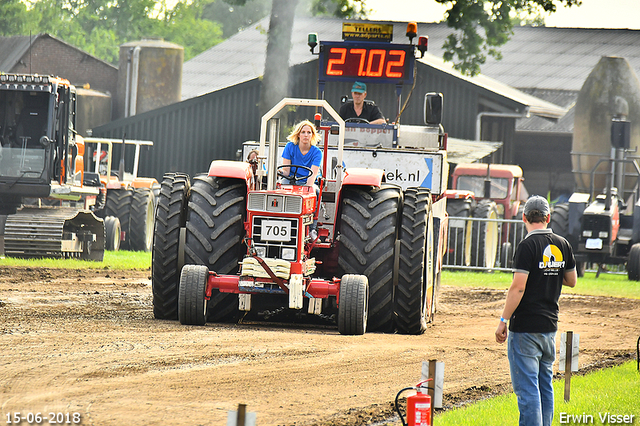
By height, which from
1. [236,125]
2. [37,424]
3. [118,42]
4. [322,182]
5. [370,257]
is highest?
[118,42]

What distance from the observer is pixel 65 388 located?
7.18m

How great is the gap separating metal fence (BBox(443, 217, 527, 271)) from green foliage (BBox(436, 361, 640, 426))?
12.3 m

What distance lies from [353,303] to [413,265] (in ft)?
3.25

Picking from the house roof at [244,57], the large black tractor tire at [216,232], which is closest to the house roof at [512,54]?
the house roof at [244,57]

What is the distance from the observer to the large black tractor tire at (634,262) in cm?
2162

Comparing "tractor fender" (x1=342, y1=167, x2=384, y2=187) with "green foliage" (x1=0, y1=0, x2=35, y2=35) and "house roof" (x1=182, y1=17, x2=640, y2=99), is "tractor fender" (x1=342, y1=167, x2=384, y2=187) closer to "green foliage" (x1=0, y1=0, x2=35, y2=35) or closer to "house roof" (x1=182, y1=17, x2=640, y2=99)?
"house roof" (x1=182, y1=17, x2=640, y2=99)

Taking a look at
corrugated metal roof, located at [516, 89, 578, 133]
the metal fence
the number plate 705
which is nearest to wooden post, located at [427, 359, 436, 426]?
the number plate 705

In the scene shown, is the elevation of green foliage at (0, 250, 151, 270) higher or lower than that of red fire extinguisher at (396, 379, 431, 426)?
lower

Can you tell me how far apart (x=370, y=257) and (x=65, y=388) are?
428 cm

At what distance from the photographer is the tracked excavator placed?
706 inches

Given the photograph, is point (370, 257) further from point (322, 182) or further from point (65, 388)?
point (65, 388)

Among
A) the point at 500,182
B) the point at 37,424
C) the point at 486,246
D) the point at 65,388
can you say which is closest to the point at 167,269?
the point at 65,388

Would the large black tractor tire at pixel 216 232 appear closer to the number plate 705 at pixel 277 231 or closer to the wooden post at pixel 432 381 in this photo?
the number plate 705 at pixel 277 231

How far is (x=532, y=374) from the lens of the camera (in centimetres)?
671
